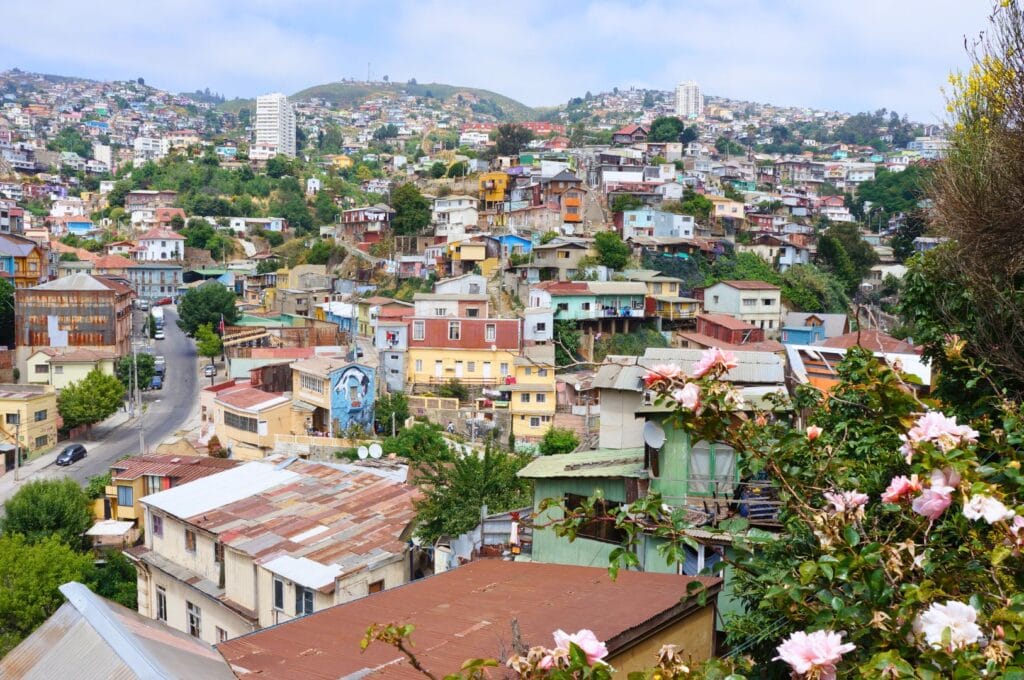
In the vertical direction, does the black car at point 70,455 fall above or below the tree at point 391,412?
below

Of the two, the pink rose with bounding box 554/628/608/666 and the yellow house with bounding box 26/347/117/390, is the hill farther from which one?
the pink rose with bounding box 554/628/608/666

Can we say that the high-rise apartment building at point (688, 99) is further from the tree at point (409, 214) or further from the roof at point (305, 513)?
the roof at point (305, 513)

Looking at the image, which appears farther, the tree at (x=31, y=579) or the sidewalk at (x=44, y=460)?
the sidewalk at (x=44, y=460)

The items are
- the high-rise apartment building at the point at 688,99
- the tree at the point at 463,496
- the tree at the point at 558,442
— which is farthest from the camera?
the high-rise apartment building at the point at 688,99

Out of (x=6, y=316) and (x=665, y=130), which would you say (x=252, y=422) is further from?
(x=665, y=130)

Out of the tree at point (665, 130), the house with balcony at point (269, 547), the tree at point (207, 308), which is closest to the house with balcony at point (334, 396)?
the house with balcony at point (269, 547)

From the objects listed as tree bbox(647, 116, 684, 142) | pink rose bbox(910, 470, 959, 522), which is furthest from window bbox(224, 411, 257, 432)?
tree bbox(647, 116, 684, 142)
